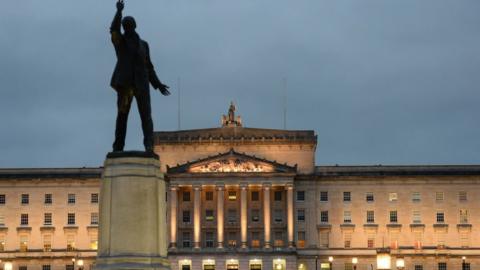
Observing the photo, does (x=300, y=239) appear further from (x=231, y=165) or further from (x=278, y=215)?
(x=231, y=165)

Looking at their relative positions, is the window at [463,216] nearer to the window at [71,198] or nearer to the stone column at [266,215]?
the stone column at [266,215]

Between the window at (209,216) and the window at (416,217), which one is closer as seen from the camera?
the window at (209,216)

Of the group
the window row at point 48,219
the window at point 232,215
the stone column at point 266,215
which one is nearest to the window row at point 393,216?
the stone column at point 266,215

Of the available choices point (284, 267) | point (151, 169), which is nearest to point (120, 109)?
point (151, 169)

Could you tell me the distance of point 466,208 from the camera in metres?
164

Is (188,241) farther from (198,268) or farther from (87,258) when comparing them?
(87,258)

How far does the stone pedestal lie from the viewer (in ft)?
77.6

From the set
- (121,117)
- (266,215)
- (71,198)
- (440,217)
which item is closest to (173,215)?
(266,215)

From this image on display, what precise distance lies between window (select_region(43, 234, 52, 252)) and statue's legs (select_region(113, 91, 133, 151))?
144 m

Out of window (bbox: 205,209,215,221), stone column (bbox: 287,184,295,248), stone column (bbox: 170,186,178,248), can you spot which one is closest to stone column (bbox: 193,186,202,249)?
window (bbox: 205,209,215,221)

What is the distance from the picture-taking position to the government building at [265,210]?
16112 centimetres

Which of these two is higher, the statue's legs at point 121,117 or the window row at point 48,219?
the window row at point 48,219

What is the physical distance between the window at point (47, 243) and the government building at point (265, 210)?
0.16 metres

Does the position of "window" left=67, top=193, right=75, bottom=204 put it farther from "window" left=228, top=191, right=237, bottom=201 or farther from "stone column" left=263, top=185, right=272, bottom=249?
"stone column" left=263, top=185, right=272, bottom=249
